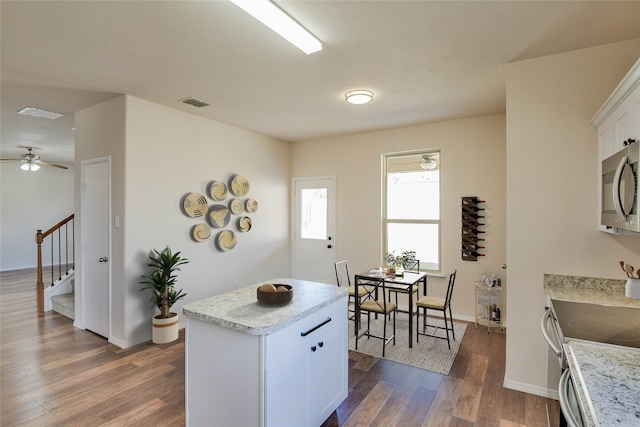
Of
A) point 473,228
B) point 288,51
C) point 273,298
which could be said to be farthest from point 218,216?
point 473,228

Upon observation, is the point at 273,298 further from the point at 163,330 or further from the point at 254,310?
the point at 163,330

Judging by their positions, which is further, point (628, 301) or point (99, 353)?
point (99, 353)

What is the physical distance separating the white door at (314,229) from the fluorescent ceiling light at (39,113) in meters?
3.57

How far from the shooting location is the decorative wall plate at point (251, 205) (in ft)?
16.5

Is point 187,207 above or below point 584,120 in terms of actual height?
below

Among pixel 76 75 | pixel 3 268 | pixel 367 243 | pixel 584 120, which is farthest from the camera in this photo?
pixel 3 268

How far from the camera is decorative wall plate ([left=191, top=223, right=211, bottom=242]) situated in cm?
421

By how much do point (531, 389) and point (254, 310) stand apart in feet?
7.88

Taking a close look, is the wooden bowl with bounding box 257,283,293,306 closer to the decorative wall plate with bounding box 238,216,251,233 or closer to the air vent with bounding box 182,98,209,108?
the air vent with bounding box 182,98,209,108

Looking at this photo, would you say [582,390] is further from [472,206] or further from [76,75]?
[76,75]

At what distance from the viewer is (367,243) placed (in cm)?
517

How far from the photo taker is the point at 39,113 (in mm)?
4090

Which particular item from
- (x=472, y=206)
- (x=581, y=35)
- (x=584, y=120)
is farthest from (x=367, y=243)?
(x=581, y=35)

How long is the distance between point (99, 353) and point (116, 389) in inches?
36.0
